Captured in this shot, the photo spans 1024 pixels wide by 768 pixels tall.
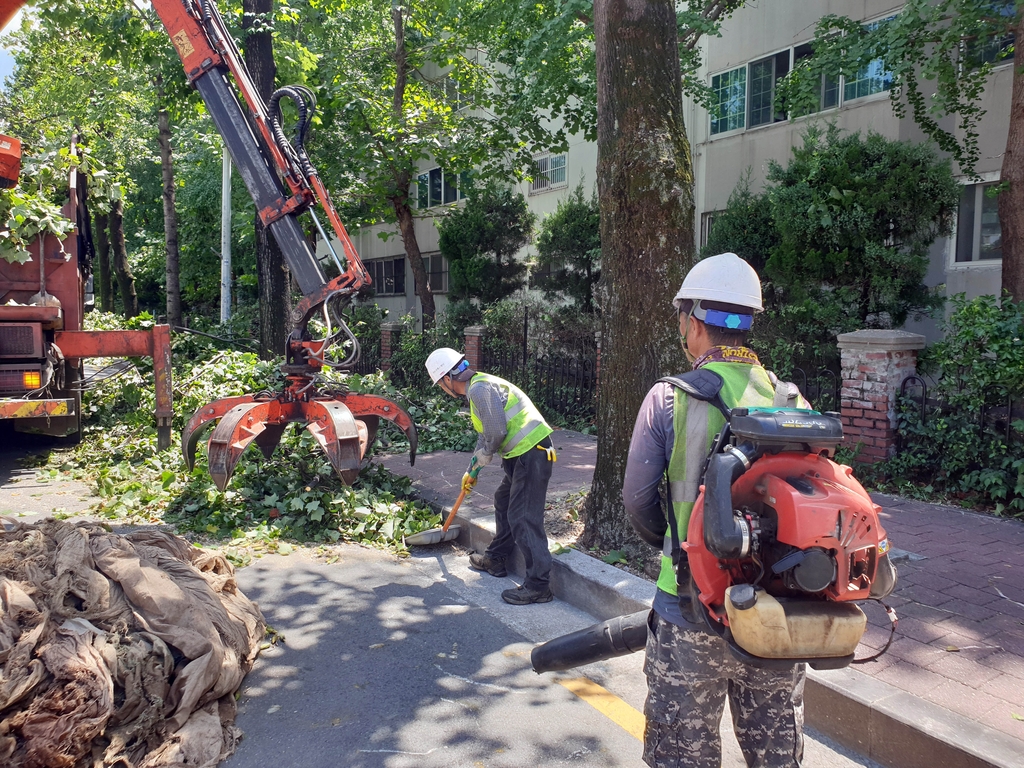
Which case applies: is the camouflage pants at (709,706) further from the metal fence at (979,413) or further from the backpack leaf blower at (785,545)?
the metal fence at (979,413)

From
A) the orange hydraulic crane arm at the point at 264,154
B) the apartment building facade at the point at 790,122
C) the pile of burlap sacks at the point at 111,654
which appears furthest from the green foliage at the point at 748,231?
the pile of burlap sacks at the point at 111,654

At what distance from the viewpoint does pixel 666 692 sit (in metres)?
2.48

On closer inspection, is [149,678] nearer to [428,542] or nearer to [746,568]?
[746,568]

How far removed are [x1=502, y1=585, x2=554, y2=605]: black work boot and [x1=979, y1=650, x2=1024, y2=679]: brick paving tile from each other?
8.11 feet

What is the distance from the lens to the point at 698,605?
7.60 feet

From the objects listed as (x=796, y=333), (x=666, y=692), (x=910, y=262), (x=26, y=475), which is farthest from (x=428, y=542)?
(x=910, y=262)

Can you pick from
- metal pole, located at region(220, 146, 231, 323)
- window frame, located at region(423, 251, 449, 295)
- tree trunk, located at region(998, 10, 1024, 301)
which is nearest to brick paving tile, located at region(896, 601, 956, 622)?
tree trunk, located at region(998, 10, 1024, 301)

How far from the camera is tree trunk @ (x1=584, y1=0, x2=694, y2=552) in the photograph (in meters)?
5.32

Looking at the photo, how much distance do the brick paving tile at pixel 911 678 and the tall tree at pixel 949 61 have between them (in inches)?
213

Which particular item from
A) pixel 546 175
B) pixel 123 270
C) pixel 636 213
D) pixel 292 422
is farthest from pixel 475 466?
pixel 123 270

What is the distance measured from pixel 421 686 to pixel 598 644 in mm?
1518

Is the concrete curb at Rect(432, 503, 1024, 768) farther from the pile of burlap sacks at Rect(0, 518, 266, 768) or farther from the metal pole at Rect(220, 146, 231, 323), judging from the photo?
the metal pole at Rect(220, 146, 231, 323)

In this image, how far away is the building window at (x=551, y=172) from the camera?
19016 millimetres

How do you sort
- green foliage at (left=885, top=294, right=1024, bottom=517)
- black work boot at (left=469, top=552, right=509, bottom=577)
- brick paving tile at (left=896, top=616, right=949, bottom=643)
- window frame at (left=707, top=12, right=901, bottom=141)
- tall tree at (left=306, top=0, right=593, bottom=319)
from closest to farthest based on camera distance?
brick paving tile at (left=896, top=616, right=949, bottom=643) < black work boot at (left=469, top=552, right=509, bottom=577) < green foliage at (left=885, top=294, right=1024, bottom=517) < window frame at (left=707, top=12, right=901, bottom=141) < tall tree at (left=306, top=0, right=593, bottom=319)
